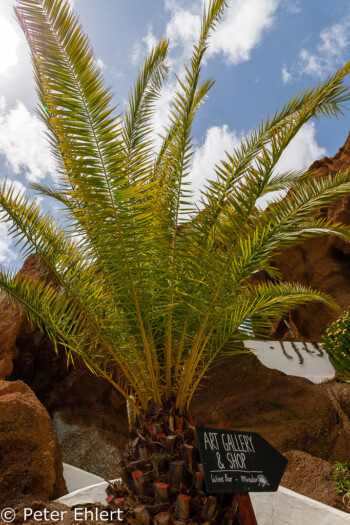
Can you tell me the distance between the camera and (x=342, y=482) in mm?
4910

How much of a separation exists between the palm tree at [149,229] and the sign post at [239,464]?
29.7 inches

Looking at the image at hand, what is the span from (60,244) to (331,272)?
9.64m

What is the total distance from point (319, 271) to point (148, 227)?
9.66m

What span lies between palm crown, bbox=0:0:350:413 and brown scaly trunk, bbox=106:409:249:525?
13.7 inches

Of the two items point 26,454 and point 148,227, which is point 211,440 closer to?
point 148,227

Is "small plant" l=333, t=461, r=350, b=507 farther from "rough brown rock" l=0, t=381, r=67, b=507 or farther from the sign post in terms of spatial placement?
"rough brown rock" l=0, t=381, r=67, b=507

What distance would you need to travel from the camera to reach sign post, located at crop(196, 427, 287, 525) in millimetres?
2318

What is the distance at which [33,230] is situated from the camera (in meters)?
4.01

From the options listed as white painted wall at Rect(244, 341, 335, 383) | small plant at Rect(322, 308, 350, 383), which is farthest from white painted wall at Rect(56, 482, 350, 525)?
white painted wall at Rect(244, 341, 335, 383)

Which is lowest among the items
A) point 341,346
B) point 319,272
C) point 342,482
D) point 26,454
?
point 342,482

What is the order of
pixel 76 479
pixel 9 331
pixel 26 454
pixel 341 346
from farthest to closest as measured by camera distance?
pixel 9 331
pixel 76 479
pixel 341 346
pixel 26 454

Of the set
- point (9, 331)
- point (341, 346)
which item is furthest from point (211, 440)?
point (9, 331)

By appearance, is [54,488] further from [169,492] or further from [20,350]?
[20,350]

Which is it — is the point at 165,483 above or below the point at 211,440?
below
